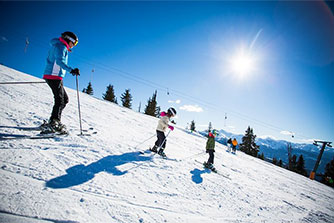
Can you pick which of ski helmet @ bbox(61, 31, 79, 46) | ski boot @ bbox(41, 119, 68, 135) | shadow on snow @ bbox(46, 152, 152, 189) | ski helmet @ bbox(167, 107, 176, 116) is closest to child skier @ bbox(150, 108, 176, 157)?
ski helmet @ bbox(167, 107, 176, 116)

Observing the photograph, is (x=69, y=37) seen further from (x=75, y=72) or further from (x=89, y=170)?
(x=89, y=170)

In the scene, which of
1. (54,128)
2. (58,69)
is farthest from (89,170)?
(58,69)

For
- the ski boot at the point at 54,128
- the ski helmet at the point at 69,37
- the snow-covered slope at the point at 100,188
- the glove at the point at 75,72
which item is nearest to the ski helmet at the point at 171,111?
the snow-covered slope at the point at 100,188

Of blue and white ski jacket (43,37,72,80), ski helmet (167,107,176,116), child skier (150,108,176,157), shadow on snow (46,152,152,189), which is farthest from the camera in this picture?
ski helmet (167,107,176,116)

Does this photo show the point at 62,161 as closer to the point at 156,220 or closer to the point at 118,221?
the point at 118,221

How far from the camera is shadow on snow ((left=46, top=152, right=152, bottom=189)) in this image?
2.17 meters

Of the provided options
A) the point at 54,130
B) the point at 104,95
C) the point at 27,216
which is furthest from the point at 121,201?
the point at 104,95

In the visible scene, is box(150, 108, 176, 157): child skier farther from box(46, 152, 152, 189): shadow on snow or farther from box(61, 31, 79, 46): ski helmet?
box(61, 31, 79, 46): ski helmet

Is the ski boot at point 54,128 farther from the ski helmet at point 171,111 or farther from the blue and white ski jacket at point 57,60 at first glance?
the ski helmet at point 171,111

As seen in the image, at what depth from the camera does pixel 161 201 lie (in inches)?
99.3

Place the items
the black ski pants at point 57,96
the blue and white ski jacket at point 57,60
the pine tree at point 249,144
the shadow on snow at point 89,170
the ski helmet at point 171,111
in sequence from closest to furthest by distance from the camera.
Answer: the shadow on snow at point 89,170 → the blue and white ski jacket at point 57,60 → the black ski pants at point 57,96 → the ski helmet at point 171,111 → the pine tree at point 249,144

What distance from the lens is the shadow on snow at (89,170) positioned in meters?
2.17

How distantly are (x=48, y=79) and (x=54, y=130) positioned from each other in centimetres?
133

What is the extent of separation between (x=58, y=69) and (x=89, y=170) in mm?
2734
